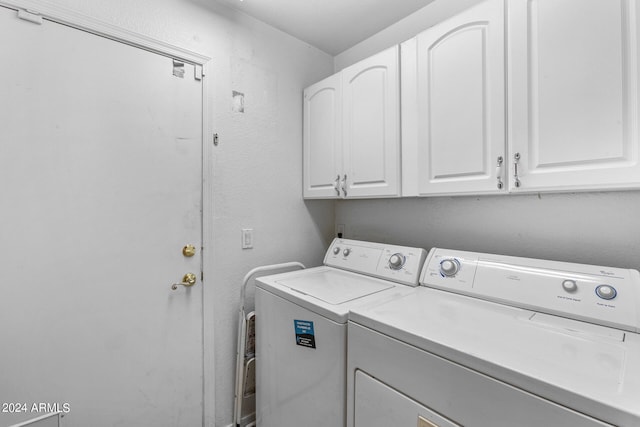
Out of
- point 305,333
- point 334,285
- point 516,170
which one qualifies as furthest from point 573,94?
point 305,333

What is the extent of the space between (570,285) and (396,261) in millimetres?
703

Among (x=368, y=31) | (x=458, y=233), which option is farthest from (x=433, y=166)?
(x=368, y=31)

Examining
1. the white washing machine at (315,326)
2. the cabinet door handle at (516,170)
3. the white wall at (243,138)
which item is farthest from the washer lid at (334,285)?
the cabinet door handle at (516,170)

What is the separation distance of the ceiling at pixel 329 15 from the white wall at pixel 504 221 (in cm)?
8

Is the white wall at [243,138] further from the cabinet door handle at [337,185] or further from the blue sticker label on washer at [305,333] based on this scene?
the blue sticker label on washer at [305,333]

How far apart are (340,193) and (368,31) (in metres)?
1.16

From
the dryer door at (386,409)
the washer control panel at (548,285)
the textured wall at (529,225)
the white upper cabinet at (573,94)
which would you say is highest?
the white upper cabinet at (573,94)

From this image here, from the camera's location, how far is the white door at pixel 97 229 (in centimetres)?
113

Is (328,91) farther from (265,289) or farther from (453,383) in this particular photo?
(453,383)

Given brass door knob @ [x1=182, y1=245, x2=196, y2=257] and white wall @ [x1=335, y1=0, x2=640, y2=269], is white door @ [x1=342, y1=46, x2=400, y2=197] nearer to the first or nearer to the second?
white wall @ [x1=335, y1=0, x2=640, y2=269]

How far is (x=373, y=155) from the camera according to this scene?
5.26 ft

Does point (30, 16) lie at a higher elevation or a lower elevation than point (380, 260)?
higher

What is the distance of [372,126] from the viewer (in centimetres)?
160

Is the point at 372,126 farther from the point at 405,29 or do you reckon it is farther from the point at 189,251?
the point at 189,251
